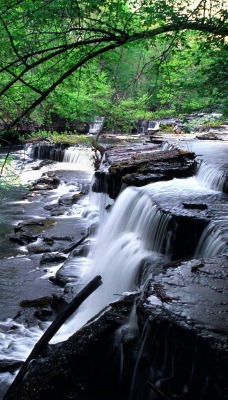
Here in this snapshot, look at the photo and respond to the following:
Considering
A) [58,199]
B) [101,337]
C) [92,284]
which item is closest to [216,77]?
[92,284]

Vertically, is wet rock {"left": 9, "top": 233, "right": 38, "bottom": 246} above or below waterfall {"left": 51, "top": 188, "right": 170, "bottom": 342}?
below

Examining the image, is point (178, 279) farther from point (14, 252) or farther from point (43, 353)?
point (14, 252)

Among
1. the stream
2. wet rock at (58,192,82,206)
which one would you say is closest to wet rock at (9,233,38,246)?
the stream

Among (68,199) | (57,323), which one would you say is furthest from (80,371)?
(68,199)

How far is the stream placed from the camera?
7227 mm

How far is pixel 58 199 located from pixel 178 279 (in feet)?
43.2

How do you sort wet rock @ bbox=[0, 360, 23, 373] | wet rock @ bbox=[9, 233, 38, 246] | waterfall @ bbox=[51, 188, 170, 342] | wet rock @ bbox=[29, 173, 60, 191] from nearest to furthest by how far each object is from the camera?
wet rock @ bbox=[0, 360, 23, 373] < waterfall @ bbox=[51, 188, 170, 342] < wet rock @ bbox=[9, 233, 38, 246] < wet rock @ bbox=[29, 173, 60, 191]

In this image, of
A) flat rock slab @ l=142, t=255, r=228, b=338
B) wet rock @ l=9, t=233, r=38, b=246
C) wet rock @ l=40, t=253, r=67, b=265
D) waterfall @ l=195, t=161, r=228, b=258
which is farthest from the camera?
wet rock @ l=9, t=233, r=38, b=246

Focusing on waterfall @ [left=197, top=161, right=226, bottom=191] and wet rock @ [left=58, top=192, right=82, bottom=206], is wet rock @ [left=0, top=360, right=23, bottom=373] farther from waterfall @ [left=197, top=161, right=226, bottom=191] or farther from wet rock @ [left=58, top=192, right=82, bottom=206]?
wet rock @ [left=58, top=192, right=82, bottom=206]

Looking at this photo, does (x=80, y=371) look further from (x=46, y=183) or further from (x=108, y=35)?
(x=46, y=183)

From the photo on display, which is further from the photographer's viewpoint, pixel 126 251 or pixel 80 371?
pixel 126 251

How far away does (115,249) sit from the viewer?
8883 mm

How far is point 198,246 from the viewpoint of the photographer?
684 cm

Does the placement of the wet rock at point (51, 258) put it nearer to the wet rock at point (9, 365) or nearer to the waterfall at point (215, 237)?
the wet rock at point (9, 365)
